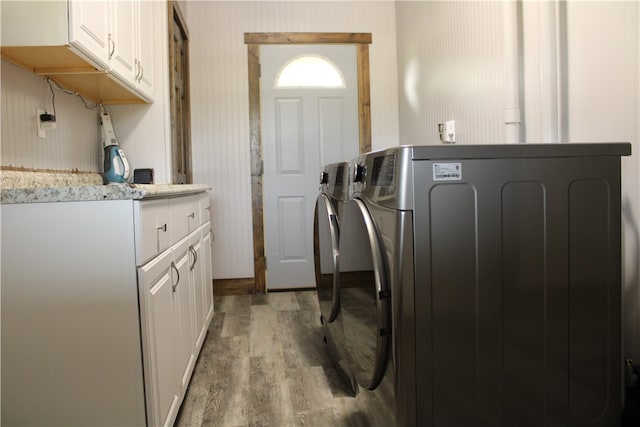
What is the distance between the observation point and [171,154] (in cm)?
258

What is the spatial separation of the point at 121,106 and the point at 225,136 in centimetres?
113

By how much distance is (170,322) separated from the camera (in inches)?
61.4

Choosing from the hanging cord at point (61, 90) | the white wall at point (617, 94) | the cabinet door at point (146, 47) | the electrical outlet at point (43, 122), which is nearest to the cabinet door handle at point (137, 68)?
the cabinet door at point (146, 47)

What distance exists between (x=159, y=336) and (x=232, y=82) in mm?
2586

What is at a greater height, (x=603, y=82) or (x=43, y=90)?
(x=43, y=90)

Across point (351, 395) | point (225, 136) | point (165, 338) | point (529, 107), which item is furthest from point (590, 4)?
point (225, 136)

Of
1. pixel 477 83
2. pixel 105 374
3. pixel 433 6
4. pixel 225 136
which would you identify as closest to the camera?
pixel 105 374

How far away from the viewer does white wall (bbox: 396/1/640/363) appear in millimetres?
1387

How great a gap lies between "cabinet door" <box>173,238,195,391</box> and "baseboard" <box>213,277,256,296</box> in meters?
1.59

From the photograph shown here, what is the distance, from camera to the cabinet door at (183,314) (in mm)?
1703

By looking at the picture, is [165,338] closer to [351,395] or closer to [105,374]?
[105,374]

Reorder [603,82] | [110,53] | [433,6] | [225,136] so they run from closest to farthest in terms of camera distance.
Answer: [603,82]
[110,53]
[433,6]
[225,136]

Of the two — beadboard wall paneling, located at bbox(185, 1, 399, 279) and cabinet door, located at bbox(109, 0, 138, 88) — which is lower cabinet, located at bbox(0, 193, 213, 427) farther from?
beadboard wall paneling, located at bbox(185, 1, 399, 279)

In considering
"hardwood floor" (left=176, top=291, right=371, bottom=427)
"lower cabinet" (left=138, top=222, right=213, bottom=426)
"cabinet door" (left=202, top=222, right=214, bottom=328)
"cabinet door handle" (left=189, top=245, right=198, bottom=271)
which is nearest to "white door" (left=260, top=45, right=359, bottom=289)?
"hardwood floor" (left=176, top=291, right=371, bottom=427)
